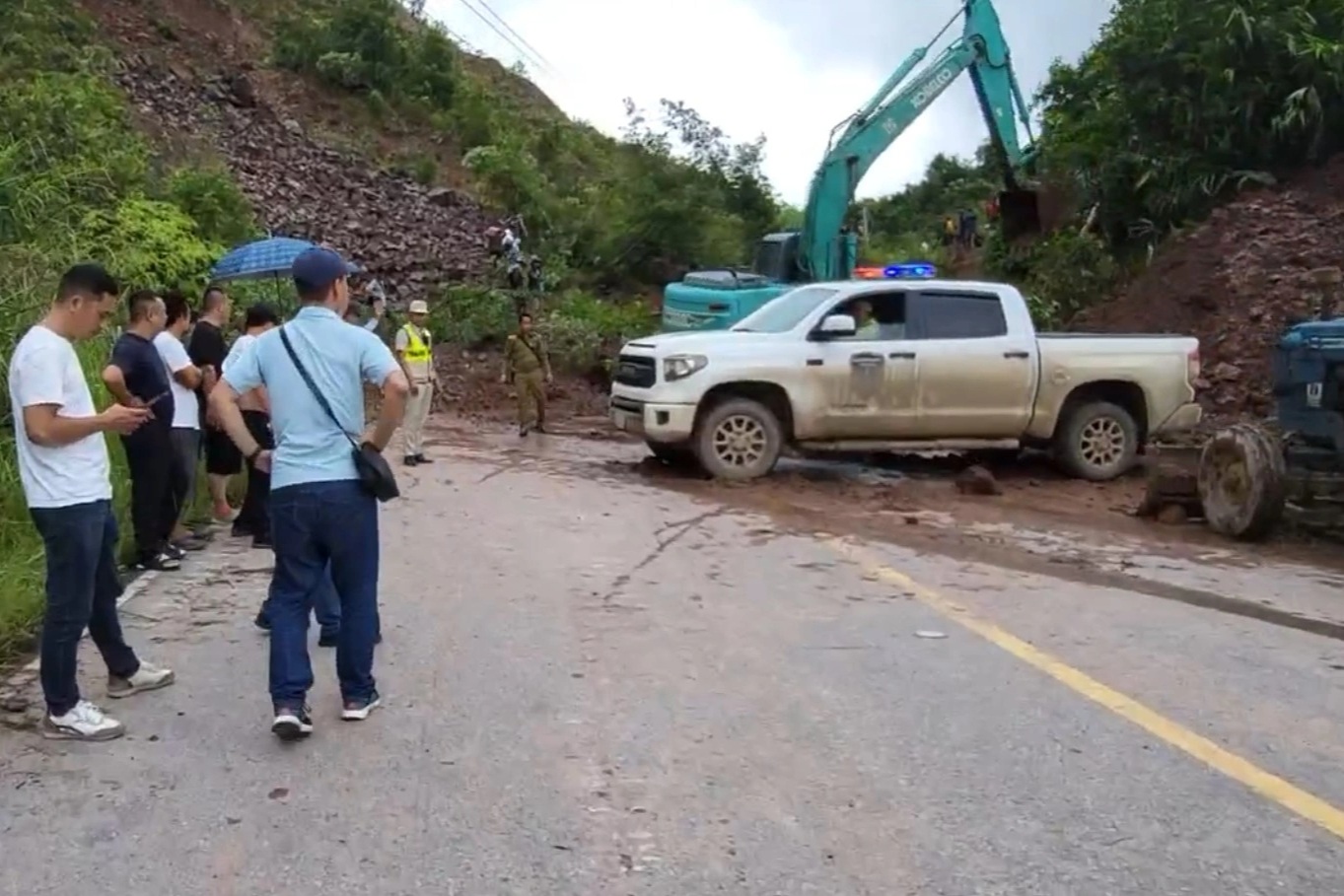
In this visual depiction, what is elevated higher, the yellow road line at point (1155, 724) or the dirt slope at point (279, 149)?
the dirt slope at point (279, 149)

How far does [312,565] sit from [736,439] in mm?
8183

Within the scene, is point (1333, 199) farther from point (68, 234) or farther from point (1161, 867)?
point (1161, 867)

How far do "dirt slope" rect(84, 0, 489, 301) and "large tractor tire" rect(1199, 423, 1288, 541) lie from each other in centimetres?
1672

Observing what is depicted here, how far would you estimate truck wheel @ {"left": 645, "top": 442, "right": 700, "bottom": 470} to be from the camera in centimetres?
1418

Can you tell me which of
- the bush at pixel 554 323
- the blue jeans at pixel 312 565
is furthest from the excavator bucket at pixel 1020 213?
the blue jeans at pixel 312 565

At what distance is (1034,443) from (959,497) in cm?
190

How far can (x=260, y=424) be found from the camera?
375 inches

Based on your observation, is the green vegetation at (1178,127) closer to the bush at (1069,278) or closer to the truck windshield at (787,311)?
the bush at (1069,278)

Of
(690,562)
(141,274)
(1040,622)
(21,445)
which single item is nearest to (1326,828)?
(1040,622)

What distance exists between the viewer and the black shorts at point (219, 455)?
1041 centimetres

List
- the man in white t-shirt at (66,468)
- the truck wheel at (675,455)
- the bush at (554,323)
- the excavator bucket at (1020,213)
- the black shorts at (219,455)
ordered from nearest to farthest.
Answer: the man in white t-shirt at (66,468) → the black shorts at (219,455) → the truck wheel at (675,455) → the bush at (554,323) → the excavator bucket at (1020,213)

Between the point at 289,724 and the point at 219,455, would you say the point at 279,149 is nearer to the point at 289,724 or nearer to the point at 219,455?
the point at 219,455

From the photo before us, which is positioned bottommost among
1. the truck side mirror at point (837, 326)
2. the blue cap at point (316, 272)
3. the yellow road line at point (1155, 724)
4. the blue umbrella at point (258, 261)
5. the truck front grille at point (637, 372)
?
the yellow road line at point (1155, 724)

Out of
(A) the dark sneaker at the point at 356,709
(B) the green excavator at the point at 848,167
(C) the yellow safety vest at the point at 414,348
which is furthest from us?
(B) the green excavator at the point at 848,167
